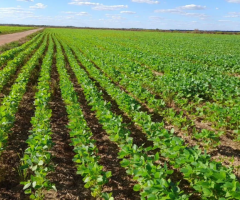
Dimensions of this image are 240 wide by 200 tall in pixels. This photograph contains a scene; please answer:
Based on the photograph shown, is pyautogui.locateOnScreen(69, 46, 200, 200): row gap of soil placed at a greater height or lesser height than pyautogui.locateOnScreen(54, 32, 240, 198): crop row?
lesser

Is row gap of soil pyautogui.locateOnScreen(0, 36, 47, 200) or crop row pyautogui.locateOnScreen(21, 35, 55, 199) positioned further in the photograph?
row gap of soil pyautogui.locateOnScreen(0, 36, 47, 200)

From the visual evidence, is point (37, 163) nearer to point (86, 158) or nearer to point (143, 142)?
point (86, 158)

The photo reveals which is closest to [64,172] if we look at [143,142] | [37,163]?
[37,163]

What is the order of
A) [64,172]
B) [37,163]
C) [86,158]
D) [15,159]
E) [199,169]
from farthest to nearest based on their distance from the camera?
[15,159], [64,172], [37,163], [86,158], [199,169]

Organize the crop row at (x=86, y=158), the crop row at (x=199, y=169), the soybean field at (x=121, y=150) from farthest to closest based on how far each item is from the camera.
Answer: the crop row at (x=86, y=158)
the soybean field at (x=121, y=150)
the crop row at (x=199, y=169)

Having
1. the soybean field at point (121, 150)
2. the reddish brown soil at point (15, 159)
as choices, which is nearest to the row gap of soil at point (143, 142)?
the soybean field at point (121, 150)

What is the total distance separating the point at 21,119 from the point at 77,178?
3.59m

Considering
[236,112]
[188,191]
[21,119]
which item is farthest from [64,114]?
[236,112]

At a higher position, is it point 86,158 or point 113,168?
point 86,158

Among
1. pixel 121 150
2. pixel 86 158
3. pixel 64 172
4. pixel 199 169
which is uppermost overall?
pixel 199 169

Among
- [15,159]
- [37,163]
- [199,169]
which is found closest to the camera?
[199,169]

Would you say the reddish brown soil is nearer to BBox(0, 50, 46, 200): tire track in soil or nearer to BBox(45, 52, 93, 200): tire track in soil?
BBox(0, 50, 46, 200): tire track in soil

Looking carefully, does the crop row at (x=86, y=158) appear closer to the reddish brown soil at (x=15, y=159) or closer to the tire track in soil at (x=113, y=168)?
the tire track in soil at (x=113, y=168)

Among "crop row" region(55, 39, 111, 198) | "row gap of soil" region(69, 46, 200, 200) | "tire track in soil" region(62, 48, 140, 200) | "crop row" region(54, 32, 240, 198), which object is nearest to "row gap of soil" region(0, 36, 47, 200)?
"crop row" region(55, 39, 111, 198)
